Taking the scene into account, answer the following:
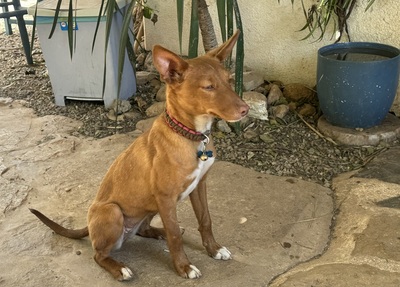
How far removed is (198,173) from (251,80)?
2005 mm

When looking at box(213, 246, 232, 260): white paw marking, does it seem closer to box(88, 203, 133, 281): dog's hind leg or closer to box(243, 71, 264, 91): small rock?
box(88, 203, 133, 281): dog's hind leg

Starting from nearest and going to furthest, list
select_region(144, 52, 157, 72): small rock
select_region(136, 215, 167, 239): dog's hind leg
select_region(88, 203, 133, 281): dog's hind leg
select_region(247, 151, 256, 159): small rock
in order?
select_region(88, 203, 133, 281): dog's hind leg
select_region(136, 215, 167, 239): dog's hind leg
select_region(247, 151, 256, 159): small rock
select_region(144, 52, 157, 72): small rock

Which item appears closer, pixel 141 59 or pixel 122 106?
pixel 122 106

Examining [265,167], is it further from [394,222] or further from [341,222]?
[394,222]

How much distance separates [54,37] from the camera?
4.31 m

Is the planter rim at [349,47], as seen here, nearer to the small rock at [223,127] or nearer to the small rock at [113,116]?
the small rock at [223,127]

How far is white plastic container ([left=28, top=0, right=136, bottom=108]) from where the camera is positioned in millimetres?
4164

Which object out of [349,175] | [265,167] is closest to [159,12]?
[265,167]

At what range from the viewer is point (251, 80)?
13.8 ft

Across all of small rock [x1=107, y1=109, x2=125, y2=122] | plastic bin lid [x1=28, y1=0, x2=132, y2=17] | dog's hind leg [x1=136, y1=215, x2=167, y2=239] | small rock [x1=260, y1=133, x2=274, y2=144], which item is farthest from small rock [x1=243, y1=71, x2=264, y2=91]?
dog's hind leg [x1=136, y1=215, x2=167, y2=239]

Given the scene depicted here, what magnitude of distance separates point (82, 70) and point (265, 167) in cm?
187

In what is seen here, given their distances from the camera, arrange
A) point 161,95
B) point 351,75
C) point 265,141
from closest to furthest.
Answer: point 351,75
point 265,141
point 161,95

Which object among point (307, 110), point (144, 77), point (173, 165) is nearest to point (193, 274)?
point (173, 165)

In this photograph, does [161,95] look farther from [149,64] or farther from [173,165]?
[173,165]
